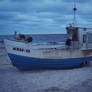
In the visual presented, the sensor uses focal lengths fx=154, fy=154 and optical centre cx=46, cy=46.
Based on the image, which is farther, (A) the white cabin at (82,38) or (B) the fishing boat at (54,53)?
(A) the white cabin at (82,38)

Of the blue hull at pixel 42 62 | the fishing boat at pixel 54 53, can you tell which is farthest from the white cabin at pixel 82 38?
the blue hull at pixel 42 62

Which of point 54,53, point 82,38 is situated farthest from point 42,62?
point 82,38

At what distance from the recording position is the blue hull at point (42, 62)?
11.7 meters

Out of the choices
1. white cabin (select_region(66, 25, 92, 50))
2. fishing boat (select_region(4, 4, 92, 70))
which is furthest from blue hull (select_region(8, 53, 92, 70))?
white cabin (select_region(66, 25, 92, 50))

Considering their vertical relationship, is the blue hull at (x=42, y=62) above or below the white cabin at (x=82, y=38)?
below

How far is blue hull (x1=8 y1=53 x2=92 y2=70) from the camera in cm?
1167

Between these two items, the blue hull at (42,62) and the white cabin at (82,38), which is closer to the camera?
the blue hull at (42,62)

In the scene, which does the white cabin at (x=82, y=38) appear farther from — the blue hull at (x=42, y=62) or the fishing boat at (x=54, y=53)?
the blue hull at (x=42, y=62)

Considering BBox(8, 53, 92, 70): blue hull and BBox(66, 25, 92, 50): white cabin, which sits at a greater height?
BBox(66, 25, 92, 50): white cabin

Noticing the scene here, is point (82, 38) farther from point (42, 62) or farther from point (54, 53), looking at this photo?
point (42, 62)

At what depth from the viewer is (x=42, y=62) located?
11.7 meters

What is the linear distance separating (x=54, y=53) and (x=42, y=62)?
A: 1.14 meters

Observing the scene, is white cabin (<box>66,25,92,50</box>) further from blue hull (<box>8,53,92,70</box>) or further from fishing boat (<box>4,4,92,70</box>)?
blue hull (<box>8,53,92,70</box>)

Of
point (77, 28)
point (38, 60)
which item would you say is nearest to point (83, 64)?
point (77, 28)
